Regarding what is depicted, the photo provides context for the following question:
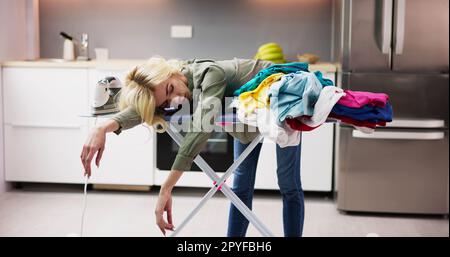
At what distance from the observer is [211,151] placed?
4355 millimetres

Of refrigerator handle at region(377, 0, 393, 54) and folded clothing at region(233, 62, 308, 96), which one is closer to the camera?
folded clothing at region(233, 62, 308, 96)

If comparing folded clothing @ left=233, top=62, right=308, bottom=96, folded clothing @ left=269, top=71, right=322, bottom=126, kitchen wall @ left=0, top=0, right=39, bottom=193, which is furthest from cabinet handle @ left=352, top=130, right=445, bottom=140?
kitchen wall @ left=0, top=0, right=39, bottom=193

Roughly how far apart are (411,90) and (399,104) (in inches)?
4.1

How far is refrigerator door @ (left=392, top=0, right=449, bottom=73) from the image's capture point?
387 cm

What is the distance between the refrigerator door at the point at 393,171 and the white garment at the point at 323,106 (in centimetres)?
180

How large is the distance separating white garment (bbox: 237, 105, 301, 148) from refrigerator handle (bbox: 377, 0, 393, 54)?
5.56ft

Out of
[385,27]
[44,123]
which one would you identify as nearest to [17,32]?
[44,123]

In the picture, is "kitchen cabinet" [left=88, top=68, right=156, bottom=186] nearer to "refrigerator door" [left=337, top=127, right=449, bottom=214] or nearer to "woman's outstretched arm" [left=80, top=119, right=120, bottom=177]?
"refrigerator door" [left=337, top=127, right=449, bottom=214]

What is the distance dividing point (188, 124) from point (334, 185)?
2.11 meters

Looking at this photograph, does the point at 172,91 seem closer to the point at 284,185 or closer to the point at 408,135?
the point at 284,185

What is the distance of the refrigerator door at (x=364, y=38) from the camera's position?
388cm

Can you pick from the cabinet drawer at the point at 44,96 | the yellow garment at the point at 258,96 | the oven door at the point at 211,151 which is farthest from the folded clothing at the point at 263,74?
the cabinet drawer at the point at 44,96

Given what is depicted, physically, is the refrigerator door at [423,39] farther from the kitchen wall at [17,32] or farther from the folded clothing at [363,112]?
the kitchen wall at [17,32]
